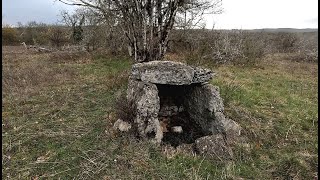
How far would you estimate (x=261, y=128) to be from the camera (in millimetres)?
6445

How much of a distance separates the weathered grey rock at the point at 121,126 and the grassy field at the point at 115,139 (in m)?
0.14

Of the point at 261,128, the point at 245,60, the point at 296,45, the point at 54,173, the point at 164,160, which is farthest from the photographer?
the point at 296,45

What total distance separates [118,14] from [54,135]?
24.1 feet

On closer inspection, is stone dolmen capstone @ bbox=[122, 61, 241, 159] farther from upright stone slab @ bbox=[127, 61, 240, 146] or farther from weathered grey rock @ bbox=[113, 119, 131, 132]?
weathered grey rock @ bbox=[113, 119, 131, 132]

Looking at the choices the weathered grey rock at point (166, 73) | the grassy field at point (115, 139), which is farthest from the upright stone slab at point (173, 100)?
the grassy field at point (115, 139)

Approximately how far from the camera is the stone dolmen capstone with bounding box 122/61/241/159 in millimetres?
5520

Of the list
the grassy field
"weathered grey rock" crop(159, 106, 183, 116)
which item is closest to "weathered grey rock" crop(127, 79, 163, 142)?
the grassy field

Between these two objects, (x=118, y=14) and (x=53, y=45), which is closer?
(x=118, y=14)

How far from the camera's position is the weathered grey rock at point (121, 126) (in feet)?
18.8

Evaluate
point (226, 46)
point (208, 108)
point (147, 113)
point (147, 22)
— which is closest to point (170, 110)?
point (208, 108)

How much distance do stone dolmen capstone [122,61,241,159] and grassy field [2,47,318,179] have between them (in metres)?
0.33

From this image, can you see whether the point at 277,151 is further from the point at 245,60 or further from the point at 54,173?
the point at 245,60

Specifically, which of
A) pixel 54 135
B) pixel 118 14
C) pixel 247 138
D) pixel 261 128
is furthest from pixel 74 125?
pixel 118 14

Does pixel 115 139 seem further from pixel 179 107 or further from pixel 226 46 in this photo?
pixel 226 46
